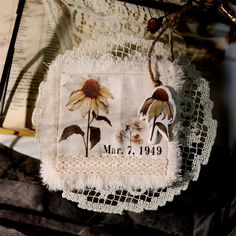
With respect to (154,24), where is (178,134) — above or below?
below

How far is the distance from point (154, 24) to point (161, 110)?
0.13 m

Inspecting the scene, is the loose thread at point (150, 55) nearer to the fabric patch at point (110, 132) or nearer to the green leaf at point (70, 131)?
the fabric patch at point (110, 132)

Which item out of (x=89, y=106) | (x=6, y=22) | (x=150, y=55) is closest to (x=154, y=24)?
(x=150, y=55)

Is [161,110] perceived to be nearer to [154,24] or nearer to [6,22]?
[154,24]

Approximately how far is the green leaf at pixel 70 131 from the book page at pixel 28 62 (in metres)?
0.10

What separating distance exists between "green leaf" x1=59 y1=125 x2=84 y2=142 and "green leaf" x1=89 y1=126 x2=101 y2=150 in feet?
0.05

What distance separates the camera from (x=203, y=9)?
59 cm

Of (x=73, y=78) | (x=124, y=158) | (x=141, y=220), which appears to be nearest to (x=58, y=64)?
(x=73, y=78)

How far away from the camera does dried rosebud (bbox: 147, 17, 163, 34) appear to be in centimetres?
55

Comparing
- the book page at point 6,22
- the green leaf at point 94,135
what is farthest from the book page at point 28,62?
the green leaf at point 94,135

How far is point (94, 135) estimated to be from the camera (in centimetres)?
54

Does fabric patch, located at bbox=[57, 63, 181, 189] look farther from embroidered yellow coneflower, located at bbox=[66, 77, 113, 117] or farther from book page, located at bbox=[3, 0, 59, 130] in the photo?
book page, located at bbox=[3, 0, 59, 130]

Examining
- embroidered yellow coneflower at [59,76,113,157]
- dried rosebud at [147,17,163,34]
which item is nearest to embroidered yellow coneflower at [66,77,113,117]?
embroidered yellow coneflower at [59,76,113,157]

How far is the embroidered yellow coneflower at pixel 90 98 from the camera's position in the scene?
542 millimetres
